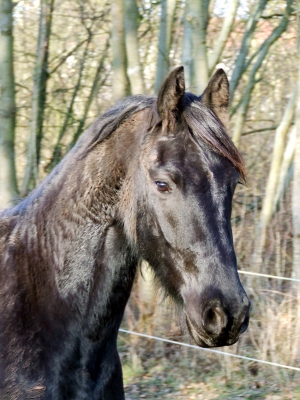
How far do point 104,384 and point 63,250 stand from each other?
2.19ft

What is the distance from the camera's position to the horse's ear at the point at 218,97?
298 cm

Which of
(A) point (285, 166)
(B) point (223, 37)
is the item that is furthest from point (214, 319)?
(A) point (285, 166)

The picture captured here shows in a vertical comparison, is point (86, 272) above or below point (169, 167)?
below

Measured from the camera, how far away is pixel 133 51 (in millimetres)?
6680

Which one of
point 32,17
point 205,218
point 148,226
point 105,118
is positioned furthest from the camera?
point 32,17

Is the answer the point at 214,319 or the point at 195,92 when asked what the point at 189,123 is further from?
the point at 195,92

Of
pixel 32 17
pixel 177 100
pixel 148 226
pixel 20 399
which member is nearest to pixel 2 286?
pixel 20 399

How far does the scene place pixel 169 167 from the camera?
2.55 m

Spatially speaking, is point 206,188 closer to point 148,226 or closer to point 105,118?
point 148,226

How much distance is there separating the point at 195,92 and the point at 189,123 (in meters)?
4.07

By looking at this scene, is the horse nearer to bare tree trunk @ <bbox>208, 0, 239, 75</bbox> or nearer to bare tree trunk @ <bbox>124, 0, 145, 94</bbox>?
bare tree trunk @ <bbox>124, 0, 145, 94</bbox>

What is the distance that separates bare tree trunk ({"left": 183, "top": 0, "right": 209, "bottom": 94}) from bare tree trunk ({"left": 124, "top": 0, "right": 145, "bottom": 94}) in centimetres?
59

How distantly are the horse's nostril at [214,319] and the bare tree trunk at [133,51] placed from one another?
4.67 m

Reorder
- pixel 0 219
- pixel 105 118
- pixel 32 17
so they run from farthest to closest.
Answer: pixel 32 17
pixel 0 219
pixel 105 118
